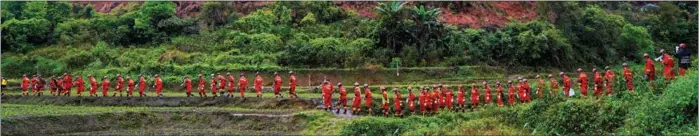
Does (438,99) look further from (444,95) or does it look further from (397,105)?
(397,105)

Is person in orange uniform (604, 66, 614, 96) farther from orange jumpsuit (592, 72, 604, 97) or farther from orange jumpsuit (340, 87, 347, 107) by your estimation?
orange jumpsuit (340, 87, 347, 107)

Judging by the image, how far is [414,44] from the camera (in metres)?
36.8

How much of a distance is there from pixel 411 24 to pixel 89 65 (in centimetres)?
1692

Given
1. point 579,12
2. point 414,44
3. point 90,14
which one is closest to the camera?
point 414,44

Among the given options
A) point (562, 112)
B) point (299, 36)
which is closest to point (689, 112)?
point (562, 112)

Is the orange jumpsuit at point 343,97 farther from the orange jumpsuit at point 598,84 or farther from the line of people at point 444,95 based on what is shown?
the orange jumpsuit at point 598,84

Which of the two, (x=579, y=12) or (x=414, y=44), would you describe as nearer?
(x=414, y=44)

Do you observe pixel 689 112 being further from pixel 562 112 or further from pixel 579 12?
pixel 579 12

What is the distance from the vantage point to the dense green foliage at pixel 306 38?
3666 centimetres

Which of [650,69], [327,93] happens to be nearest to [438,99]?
[327,93]

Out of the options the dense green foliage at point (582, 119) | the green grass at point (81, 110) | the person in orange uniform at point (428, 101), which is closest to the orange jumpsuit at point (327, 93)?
the green grass at point (81, 110)

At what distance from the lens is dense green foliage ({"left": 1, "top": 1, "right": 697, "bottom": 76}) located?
120 ft

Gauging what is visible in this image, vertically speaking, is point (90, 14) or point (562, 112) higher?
point (90, 14)

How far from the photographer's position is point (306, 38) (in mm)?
38906
